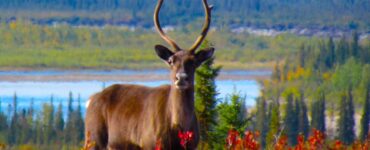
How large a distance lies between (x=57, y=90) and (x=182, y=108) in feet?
351

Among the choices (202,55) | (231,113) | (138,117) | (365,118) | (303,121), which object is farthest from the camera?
(303,121)

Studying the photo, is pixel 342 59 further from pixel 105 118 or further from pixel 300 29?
pixel 105 118

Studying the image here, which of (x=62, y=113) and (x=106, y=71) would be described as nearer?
(x=62, y=113)

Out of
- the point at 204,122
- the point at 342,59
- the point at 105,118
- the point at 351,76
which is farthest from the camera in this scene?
the point at 342,59

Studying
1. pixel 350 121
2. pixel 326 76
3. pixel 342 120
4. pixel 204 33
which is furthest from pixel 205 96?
pixel 326 76

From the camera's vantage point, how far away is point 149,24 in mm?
194000

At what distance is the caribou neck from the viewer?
1398 cm

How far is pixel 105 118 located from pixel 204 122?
43.9 feet

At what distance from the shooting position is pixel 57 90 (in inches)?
4742

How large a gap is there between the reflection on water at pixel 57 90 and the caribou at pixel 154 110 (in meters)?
77.1

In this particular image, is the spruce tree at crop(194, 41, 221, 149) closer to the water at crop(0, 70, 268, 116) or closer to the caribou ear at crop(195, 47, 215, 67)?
the caribou ear at crop(195, 47, 215, 67)

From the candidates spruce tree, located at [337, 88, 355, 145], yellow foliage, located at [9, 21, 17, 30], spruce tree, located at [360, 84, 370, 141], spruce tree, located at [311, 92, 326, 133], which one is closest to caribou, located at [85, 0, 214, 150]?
spruce tree, located at [360, 84, 370, 141]

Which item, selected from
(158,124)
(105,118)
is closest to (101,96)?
(105,118)

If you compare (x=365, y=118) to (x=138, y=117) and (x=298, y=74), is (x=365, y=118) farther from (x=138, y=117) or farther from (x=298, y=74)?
(x=138, y=117)
